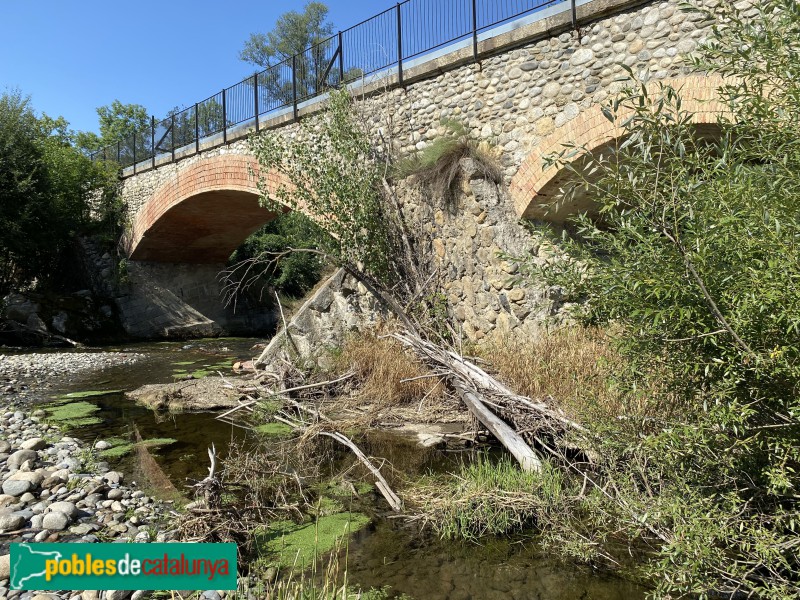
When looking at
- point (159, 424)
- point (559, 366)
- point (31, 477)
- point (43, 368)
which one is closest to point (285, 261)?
point (43, 368)

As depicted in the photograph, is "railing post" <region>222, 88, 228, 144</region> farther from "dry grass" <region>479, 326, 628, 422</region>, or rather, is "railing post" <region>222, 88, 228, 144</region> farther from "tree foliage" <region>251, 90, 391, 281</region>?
"dry grass" <region>479, 326, 628, 422</region>

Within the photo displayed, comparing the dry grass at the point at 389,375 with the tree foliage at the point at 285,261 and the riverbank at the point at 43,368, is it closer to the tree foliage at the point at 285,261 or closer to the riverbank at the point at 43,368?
the riverbank at the point at 43,368

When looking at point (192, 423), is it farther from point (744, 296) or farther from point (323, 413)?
point (744, 296)

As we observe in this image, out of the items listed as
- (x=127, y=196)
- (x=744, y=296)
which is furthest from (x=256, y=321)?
(x=744, y=296)

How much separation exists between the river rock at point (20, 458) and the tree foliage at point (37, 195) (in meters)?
12.0

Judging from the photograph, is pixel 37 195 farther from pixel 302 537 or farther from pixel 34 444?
pixel 302 537

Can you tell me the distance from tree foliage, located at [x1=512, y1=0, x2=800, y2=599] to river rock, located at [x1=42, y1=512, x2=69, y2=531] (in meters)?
3.14

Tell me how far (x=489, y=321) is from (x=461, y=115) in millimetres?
2764

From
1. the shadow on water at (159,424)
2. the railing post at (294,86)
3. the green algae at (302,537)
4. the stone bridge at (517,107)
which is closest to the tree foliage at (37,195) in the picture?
the shadow on water at (159,424)

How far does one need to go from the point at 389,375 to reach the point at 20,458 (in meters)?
3.47

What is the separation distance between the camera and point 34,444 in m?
4.88

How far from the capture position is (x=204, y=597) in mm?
2590

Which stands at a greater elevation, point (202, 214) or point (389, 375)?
point (202, 214)

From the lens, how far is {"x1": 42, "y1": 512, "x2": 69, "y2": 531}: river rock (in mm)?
3308
